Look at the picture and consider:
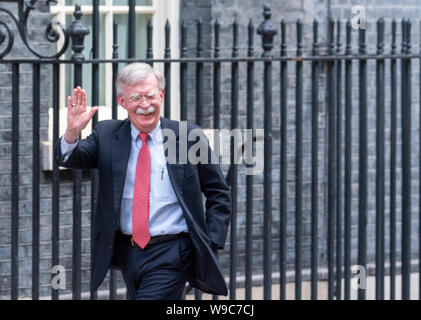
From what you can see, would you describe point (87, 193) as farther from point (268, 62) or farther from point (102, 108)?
point (268, 62)

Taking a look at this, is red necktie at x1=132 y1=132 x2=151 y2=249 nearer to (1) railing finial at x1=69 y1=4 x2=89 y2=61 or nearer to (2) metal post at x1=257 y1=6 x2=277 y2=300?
(1) railing finial at x1=69 y1=4 x2=89 y2=61

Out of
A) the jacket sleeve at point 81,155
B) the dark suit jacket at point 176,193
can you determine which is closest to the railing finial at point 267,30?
the dark suit jacket at point 176,193

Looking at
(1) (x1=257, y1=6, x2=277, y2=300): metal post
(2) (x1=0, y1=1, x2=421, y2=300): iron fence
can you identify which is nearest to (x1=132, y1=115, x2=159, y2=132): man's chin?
(2) (x1=0, y1=1, x2=421, y2=300): iron fence

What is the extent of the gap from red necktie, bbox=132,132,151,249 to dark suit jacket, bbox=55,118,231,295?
77mm

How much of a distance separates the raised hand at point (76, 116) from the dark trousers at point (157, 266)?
55 cm

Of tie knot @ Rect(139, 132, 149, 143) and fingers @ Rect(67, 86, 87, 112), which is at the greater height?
fingers @ Rect(67, 86, 87, 112)

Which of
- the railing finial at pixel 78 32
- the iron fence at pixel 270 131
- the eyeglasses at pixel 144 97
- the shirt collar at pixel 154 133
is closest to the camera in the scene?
the eyeglasses at pixel 144 97

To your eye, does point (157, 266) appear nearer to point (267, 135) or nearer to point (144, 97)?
point (144, 97)

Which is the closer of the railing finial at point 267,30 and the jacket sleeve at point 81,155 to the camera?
the jacket sleeve at point 81,155

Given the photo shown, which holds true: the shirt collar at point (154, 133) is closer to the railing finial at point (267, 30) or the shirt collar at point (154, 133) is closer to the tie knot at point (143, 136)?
the tie knot at point (143, 136)

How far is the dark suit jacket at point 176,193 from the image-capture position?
19.7 ft

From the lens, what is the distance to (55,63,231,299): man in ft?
19.6

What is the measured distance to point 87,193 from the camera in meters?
8.91
